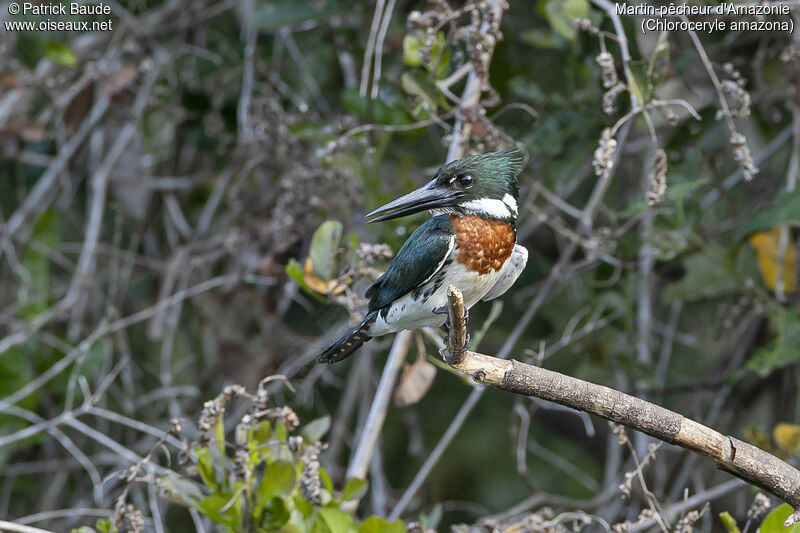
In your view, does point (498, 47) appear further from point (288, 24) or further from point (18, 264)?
point (18, 264)

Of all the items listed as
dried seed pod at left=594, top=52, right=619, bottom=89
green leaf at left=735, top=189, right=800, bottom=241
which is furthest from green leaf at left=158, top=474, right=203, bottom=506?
green leaf at left=735, top=189, right=800, bottom=241

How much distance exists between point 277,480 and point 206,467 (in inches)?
6.6

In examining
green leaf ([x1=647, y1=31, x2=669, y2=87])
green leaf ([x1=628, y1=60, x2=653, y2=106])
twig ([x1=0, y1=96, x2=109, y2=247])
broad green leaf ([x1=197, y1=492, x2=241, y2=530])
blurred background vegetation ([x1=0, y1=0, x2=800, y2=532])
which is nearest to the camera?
broad green leaf ([x1=197, y1=492, x2=241, y2=530])

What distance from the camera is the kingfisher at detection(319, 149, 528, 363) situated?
210 cm

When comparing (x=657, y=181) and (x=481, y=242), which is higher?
(x=657, y=181)

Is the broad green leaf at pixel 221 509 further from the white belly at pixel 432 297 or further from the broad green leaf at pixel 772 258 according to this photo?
the broad green leaf at pixel 772 258

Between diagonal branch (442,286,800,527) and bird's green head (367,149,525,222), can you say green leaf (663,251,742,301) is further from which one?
diagonal branch (442,286,800,527)

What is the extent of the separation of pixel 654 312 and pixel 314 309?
4.11 feet

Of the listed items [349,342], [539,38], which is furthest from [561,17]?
[349,342]

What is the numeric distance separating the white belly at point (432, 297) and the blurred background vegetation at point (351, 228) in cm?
19

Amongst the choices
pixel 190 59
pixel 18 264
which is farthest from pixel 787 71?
pixel 18 264

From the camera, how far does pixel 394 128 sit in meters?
2.58

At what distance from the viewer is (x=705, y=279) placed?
280 cm

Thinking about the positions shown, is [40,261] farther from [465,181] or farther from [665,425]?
[665,425]
